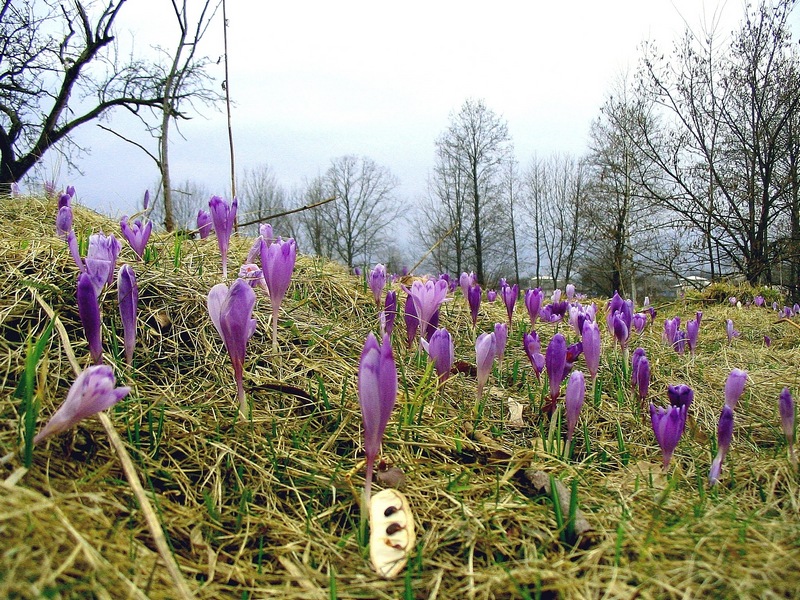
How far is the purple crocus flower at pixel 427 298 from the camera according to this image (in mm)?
2104

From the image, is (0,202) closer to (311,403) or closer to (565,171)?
(311,403)

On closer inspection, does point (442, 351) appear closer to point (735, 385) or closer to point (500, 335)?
point (500, 335)

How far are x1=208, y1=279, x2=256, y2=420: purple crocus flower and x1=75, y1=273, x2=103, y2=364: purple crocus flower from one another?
0.27 m

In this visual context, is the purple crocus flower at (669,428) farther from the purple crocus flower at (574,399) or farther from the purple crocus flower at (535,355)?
the purple crocus flower at (535,355)

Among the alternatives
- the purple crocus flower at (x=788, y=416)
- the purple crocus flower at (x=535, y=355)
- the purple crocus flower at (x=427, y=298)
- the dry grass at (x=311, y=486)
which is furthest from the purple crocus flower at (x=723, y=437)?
the purple crocus flower at (x=427, y=298)

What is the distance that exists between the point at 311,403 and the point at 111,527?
68 cm

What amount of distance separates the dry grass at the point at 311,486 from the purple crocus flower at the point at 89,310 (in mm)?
152

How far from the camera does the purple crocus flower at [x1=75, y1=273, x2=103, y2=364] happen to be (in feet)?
3.95

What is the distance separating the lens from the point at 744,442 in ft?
5.77

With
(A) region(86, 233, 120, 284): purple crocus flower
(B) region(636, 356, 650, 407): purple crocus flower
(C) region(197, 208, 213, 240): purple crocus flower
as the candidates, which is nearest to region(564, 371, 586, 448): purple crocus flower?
(B) region(636, 356, 650, 407): purple crocus flower

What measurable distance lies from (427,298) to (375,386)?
113cm

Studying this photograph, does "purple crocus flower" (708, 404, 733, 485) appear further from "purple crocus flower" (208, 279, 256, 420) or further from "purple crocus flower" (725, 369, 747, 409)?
"purple crocus flower" (208, 279, 256, 420)

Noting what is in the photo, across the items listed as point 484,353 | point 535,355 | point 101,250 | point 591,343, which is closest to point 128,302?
point 101,250

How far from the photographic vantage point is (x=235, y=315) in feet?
4.21
